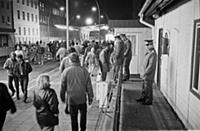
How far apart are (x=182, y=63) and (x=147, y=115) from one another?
1889 millimetres

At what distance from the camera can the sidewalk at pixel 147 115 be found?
239 inches

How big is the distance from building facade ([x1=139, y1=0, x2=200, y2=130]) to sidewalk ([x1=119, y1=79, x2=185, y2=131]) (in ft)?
0.86

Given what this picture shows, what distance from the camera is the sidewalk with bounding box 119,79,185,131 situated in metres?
6.07

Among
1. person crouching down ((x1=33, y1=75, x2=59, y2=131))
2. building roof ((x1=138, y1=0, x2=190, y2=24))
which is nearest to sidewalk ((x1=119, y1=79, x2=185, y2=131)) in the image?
person crouching down ((x1=33, y1=75, x2=59, y2=131))

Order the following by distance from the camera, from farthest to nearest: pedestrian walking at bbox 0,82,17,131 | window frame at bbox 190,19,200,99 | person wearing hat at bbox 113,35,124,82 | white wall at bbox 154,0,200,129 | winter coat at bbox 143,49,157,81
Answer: person wearing hat at bbox 113,35,124,82 → winter coat at bbox 143,49,157,81 → white wall at bbox 154,0,200,129 → window frame at bbox 190,19,200,99 → pedestrian walking at bbox 0,82,17,131

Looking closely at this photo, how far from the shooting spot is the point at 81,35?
64312 mm

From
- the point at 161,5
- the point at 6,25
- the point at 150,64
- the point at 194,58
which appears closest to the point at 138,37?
the point at 161,5

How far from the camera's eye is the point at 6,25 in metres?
35.2

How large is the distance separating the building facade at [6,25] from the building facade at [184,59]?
27.3 m

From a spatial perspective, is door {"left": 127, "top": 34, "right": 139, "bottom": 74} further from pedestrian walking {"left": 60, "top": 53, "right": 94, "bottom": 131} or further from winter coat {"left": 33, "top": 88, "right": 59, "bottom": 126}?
winter coat {"left": 33, "top": 88, "right": 59, "bottom": 126}

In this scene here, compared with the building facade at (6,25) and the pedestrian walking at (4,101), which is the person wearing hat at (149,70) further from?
the building facade at (6,25)

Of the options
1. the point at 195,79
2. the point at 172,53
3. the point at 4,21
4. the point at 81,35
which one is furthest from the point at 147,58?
the point at 81,35

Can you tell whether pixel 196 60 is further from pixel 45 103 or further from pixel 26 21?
pixel 26 21

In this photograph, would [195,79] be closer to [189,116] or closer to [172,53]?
[189,116]
